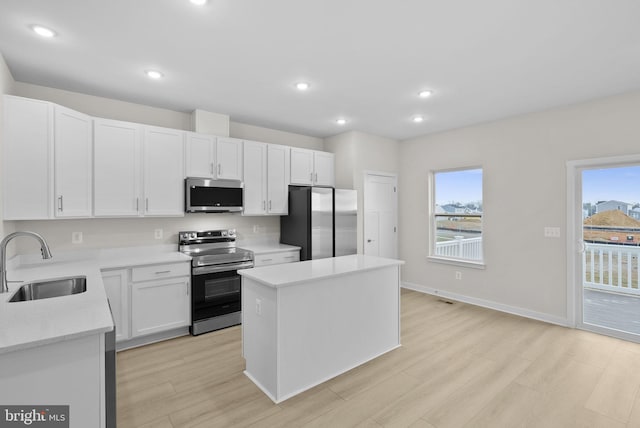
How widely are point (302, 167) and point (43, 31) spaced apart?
10.2ft

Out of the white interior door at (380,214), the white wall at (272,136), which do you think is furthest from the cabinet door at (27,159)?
the white interior door at (380,214)

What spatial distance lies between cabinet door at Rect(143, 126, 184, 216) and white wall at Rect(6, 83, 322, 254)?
0.34 m


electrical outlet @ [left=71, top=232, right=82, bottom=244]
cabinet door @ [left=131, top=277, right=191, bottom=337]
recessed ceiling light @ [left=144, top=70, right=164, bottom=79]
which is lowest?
cabinet door @ [left=131, top=277, right=191, bottom=337]

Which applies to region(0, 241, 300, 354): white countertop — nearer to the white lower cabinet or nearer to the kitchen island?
the white lower cabinet

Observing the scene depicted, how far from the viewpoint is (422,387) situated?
2.42m

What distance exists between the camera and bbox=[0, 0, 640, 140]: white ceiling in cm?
198

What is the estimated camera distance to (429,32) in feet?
7.27

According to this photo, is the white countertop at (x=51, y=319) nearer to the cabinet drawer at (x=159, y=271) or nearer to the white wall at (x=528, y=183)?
the cabinet drawer at (x=159, y=271)

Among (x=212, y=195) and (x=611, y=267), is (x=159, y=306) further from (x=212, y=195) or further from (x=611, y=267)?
(x=611, y=267)

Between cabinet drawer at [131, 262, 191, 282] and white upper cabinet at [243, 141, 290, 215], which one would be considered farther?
white upper cabinet at [243, 141, 290, 215]

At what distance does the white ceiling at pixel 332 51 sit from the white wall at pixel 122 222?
0.49ft

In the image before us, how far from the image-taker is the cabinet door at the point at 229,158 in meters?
3.90

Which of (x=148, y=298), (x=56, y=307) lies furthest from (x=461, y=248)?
(x=56, y=307)

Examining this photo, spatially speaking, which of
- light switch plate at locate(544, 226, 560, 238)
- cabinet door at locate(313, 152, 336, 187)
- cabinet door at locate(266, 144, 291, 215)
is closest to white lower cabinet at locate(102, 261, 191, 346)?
cabinet door at locate(266, 144, 291, 215)
